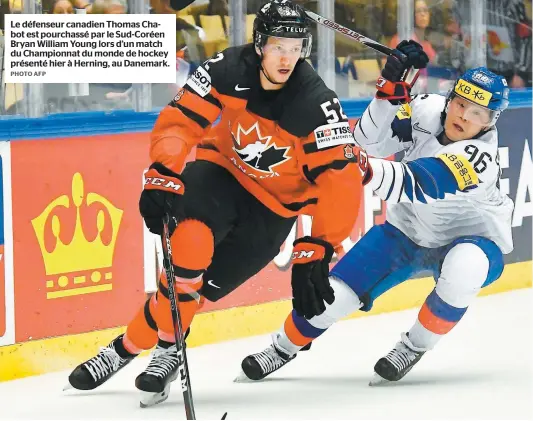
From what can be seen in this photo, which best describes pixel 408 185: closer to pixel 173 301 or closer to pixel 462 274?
pixel 462 274

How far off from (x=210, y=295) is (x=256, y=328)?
1.31m

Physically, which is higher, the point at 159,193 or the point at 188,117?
the point at 188,117

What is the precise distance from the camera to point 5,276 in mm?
4723

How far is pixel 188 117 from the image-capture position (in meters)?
4.10

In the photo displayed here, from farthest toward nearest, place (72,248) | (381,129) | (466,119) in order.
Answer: (72,248) < (381,129) < (466,119)

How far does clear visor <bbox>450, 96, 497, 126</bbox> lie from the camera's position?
4492 mm

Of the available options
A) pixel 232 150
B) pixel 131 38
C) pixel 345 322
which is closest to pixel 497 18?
pixel 345 322

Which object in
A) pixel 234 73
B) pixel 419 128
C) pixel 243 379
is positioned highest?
pixel 234 73

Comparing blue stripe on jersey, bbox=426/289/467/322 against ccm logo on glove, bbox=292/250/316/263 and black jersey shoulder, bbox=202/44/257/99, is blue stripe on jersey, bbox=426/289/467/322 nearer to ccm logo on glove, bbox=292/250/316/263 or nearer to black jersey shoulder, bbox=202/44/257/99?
ccm logo on glove, bbox=292/250/316/263

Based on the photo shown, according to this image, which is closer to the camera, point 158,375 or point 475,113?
point 158,375

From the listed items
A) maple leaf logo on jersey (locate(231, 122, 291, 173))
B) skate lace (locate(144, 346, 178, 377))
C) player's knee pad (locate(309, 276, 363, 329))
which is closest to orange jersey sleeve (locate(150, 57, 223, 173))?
maple leaf logo on jersey (locate(231, 122, 291, 173))

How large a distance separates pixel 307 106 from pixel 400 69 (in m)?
0.47

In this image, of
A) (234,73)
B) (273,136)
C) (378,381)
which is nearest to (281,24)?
(234,73)

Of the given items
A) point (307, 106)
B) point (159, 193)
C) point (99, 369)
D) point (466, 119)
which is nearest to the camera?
point (159, 193)
